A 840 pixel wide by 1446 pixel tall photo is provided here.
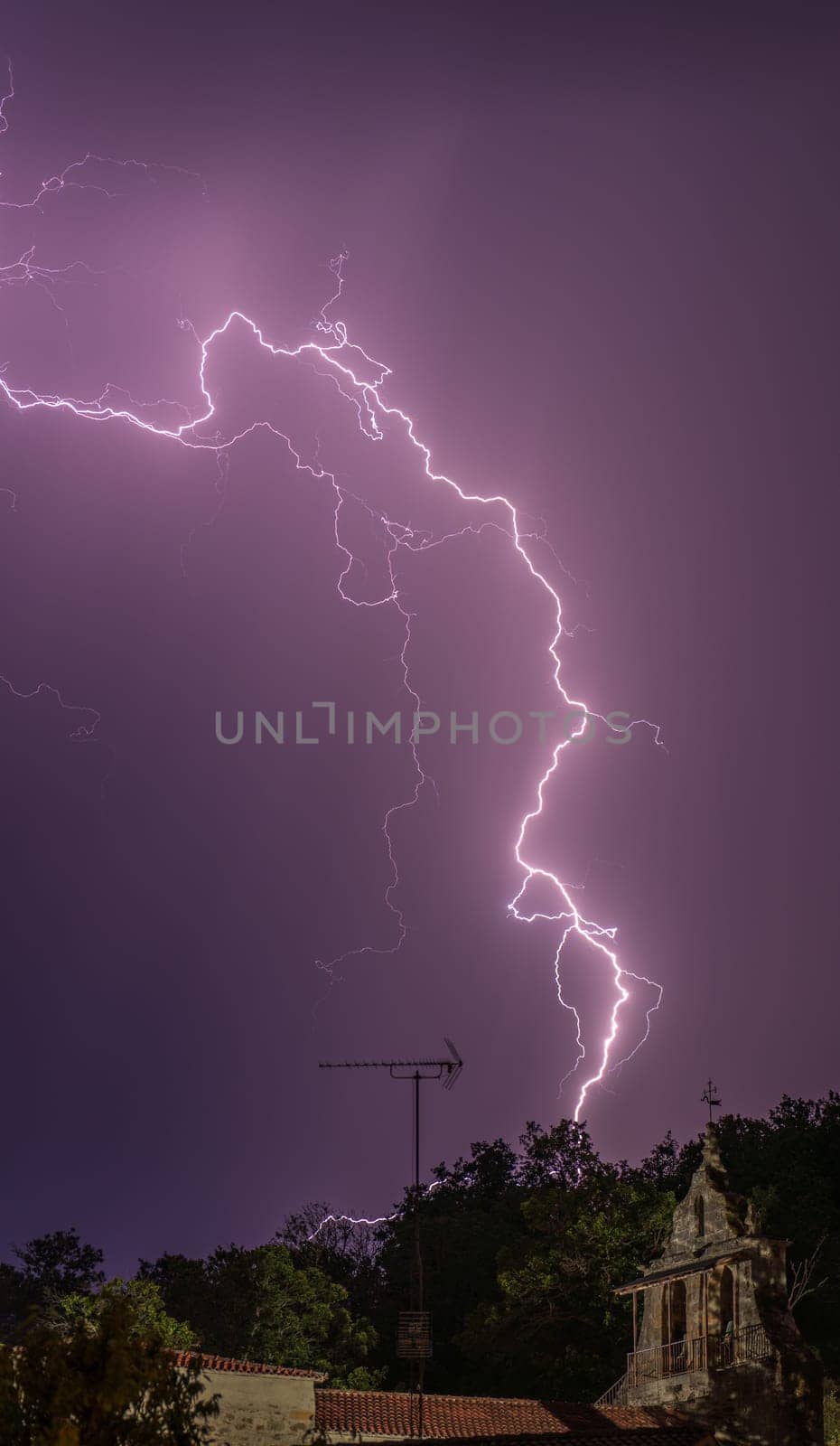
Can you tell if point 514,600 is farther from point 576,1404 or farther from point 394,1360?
point 576,1404

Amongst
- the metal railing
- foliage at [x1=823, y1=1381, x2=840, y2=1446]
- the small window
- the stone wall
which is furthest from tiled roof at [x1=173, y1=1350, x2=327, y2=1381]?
foliage at [x1=823, y1=1381, x2=840, y2=1446]

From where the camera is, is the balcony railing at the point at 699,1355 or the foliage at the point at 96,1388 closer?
the foliage at the point at 96,1388

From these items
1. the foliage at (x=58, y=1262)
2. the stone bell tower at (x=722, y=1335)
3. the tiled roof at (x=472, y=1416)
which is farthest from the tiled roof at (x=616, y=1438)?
the foliage at (x=58, y=1262)

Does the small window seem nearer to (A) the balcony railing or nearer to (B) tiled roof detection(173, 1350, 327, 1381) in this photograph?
(A) the balcony railing

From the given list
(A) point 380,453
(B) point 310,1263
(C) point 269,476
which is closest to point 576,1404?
(B) point 310,1263

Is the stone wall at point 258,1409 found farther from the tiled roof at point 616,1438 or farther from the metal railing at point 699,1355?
the metal railing at point 699,1355

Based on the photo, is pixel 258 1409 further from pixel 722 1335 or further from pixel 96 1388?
pixel 96 1388
